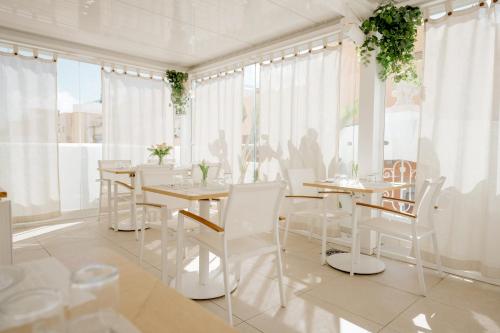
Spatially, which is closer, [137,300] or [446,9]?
[137,300]

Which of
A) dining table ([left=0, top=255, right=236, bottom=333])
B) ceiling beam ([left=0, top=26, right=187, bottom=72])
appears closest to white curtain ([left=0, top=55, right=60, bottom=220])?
ceiling beam ([left=0, top=26, right=187, bottom=72])

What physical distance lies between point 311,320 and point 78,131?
4.83 meters

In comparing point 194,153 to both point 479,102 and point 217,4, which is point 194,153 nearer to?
point 217,4


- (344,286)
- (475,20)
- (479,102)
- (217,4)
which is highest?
(217,4)

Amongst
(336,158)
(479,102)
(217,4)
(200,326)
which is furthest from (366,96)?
(200,326)

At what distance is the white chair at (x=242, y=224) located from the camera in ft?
6.89

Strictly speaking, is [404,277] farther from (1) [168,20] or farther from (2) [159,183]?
(1) [168,20]

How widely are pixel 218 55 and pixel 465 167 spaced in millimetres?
4239

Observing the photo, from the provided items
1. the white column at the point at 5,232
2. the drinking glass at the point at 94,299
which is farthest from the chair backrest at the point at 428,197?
the white column at the point at 5,232

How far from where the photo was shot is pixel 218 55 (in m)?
5.81

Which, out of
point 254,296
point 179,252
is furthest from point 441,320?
point 179,252

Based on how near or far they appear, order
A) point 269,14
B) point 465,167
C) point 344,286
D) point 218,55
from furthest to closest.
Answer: point 218,55, point 269,14, point 465,167, point 344,286

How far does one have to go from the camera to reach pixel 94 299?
1.58ft

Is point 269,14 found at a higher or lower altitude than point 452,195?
higher
